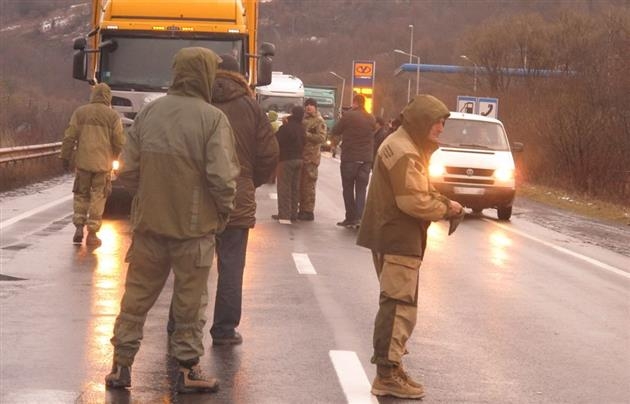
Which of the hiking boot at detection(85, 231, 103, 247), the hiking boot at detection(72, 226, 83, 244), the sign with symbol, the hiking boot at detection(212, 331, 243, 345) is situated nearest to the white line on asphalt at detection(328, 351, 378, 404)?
the hiking boot at detection(212, 331, 243, 345)

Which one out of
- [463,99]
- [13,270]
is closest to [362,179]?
[13,270]

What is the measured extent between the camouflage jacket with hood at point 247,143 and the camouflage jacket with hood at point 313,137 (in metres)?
10.9

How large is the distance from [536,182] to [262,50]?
749 inches

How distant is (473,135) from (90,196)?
10.4 meters

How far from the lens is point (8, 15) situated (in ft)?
567

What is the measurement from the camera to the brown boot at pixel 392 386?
23.6 ft

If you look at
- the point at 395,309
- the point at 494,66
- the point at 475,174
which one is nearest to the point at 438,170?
the point at 475,174

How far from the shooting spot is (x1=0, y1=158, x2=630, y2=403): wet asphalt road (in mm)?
7441

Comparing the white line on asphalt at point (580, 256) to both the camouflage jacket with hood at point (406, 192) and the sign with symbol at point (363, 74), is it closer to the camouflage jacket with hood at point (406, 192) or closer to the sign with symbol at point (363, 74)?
the camouflage jacket with hood at point (406, 192)

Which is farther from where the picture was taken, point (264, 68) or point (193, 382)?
point (264, 68)

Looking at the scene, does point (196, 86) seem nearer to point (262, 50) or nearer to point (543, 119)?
point (262, 50)

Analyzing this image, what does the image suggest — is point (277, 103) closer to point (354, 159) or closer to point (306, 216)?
point (306, 216)

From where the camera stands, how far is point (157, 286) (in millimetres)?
7133

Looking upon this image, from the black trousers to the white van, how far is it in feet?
43.0
